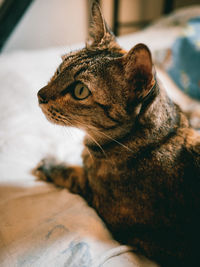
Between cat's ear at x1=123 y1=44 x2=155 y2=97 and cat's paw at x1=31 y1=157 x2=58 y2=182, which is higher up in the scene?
cat's ear at x1=123 y1=44 x2=155 y2=97

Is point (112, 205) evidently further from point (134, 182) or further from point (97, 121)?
point (97, 121)

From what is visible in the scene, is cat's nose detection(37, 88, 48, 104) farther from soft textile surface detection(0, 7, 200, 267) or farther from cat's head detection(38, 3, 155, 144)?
soft textile surface detection(0, 7, 200, 267)

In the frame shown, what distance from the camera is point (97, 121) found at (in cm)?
72

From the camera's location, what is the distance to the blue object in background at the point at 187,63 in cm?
160

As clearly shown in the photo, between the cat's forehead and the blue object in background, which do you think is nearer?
the cat's forehead

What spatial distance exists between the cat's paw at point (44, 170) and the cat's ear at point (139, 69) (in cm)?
51

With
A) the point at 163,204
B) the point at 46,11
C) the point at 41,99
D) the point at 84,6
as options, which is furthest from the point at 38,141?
the point at 84,6

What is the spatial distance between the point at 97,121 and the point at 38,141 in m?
0.46

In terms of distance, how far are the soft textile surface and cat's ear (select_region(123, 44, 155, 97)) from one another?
0.33 meters

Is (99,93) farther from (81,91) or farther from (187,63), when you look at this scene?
(187,63)

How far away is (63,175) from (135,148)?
0.35 m

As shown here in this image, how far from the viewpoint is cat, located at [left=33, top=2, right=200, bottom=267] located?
2.19 feet

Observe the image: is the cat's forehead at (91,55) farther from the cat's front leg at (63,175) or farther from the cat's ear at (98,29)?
the cat's front leg at (63,175)

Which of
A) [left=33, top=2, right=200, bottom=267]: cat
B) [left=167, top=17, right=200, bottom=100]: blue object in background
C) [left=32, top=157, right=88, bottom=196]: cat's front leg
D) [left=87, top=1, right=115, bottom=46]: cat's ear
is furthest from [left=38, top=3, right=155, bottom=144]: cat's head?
[left=167, top=17, right=200, bottom=100]: blue object in background
